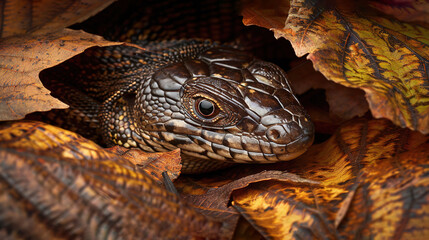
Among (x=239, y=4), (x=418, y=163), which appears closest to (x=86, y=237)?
(x=418, y=163)

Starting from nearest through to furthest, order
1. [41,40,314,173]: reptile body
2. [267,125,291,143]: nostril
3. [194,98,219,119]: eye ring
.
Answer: [267,125,291,143]: nostril < [41,40,314,173]: reptile body < [194,98,219,119]: eye ring

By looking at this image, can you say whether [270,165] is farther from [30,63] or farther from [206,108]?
[30,63]

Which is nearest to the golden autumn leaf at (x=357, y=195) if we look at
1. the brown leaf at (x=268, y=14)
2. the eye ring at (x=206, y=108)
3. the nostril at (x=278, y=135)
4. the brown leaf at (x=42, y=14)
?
the nostril at (x=278, y=135)

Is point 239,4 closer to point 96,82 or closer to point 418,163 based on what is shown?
point 96,82

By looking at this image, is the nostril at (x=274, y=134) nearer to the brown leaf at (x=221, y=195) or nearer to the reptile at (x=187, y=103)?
the reptile at (x=187, y=103)

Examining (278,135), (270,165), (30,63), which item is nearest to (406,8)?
(278,135)

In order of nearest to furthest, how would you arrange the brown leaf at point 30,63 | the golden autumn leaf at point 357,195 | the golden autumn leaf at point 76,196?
the golden autumn leaf at point 76,196, the golden autumn leaf at point 357,195, the brown leaf at point 30,63

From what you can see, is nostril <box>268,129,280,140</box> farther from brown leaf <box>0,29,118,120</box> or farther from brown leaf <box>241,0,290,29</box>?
brown leaf <box>0,29,118,120</box>

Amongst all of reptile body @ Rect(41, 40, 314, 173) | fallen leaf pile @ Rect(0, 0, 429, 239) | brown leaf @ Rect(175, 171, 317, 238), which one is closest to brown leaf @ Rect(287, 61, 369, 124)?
fallen leaf pile @ Rect(0, 0, 429, 239)

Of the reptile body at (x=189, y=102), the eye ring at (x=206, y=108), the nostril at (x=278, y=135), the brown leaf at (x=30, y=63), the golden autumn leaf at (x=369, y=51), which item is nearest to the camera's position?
the golden autumn leaf at (x=369, y=51)
